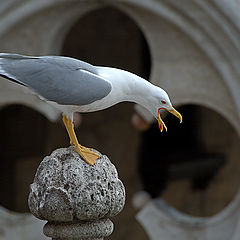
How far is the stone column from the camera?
2262 mm

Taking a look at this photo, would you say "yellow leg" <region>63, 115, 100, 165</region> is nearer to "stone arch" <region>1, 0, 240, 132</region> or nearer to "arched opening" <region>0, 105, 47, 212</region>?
"stone arch" <region>1, 0, 240, 132</region>

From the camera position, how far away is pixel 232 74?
14.6 feet

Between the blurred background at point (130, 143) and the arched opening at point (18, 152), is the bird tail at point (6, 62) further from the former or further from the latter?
the arched opening at point (18, 152)

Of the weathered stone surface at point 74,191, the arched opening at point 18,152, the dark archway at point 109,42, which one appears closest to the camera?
the weathered stone surface at point 74,191

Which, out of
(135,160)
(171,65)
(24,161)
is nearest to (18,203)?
(24,161)

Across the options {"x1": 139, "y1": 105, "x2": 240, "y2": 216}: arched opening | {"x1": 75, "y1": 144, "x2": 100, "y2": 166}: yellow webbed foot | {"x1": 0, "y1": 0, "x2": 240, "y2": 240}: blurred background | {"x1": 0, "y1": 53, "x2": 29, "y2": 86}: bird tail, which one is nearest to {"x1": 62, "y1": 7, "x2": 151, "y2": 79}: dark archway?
{"x1": 0, "y1": 0, "x2": 240, "y2": 240}: blurred background

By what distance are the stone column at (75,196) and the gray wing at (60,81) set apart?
0.21m

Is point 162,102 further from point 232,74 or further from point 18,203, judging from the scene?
point 18,203

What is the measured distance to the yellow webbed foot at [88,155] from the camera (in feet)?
7.66

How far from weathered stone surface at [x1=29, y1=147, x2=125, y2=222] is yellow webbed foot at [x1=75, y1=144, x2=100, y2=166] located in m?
0.01

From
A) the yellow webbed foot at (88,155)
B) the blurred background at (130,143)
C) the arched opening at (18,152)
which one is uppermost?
the yellow webbed foot at (88,155)

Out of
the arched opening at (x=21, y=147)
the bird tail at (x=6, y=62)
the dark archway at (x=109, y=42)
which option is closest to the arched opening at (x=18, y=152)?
the arched opening at (x=21, y=147)

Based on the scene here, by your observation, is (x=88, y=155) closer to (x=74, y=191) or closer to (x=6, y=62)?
(x=74, y=191)

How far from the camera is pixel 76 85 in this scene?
2.34 metres
